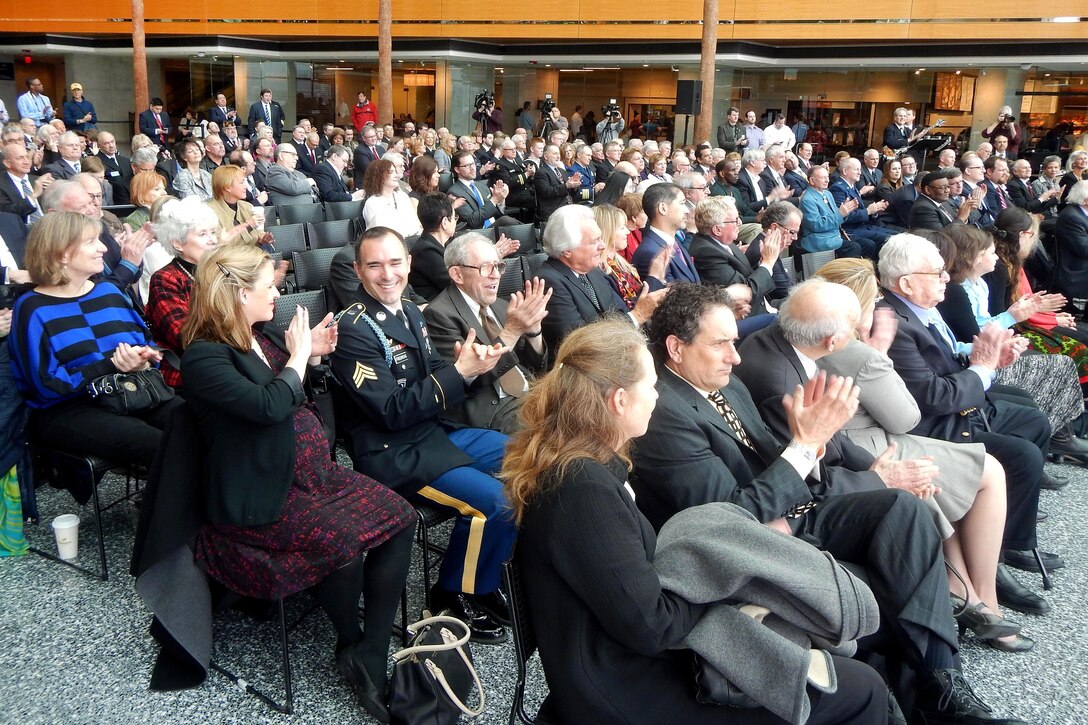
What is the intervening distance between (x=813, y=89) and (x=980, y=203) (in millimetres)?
11885

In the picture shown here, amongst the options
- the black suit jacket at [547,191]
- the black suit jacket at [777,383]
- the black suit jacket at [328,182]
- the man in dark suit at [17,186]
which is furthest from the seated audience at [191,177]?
the black suit jacket at [777,383]

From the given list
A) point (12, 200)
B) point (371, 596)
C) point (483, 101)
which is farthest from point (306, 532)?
point (483, 101)

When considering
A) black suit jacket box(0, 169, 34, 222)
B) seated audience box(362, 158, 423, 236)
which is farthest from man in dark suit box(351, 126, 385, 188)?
black suit jacket box(0, 169, 34, 222)

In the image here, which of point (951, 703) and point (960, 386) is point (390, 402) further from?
point (960, 386)

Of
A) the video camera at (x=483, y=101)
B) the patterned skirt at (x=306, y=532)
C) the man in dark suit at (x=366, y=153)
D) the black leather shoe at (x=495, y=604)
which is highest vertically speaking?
the video camera at (x=483, y=101)

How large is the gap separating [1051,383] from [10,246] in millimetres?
5139

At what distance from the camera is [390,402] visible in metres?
2.83

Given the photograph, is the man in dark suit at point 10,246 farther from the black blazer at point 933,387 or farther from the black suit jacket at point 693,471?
the black blazer at point 933,387

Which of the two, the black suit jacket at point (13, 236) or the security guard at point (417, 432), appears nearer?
the security guard at point (417, 432)

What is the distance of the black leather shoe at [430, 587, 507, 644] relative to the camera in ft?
9.32

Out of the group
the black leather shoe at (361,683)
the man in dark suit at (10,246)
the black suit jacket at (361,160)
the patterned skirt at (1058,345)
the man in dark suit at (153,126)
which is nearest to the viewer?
the black leather shoe at (361,683)

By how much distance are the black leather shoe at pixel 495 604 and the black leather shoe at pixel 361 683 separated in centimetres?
54

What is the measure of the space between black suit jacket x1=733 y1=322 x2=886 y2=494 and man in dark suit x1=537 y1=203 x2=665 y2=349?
85 cm

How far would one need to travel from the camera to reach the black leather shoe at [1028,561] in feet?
11.5
